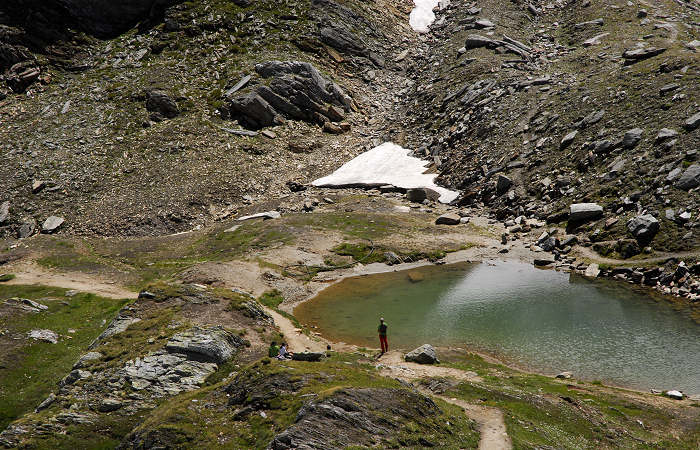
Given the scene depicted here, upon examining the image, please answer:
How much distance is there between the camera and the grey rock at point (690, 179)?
48000mm

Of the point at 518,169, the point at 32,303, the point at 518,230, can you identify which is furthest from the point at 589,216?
the point at 32,303

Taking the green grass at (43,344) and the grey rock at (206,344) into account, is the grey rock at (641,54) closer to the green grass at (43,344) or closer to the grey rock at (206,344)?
the grey rock at (206,344)

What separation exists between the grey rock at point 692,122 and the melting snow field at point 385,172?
29134 mm

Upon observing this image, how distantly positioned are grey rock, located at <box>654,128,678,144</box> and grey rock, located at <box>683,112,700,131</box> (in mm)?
1254

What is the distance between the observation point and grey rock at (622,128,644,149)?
187ft

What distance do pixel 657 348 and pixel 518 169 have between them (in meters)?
38.6

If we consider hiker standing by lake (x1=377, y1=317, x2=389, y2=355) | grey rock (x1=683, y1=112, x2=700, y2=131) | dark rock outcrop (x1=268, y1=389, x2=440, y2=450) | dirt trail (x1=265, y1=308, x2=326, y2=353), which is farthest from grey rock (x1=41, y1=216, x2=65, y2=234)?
grey rock (x1=683, y1=112, x2=700, y2=131)

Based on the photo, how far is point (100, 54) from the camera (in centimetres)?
9712

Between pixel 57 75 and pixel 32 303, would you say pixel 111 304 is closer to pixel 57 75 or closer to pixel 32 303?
pixel 32 303

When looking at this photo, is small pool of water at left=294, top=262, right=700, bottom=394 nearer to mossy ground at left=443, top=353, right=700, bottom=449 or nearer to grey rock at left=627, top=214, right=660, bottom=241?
mossy ground at left=443, top=353, right=700, bottom=449

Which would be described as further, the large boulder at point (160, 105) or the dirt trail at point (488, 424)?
the large boulder at point (160, 105)

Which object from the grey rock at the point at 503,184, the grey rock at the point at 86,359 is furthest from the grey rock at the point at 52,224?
the grey rock at the point at 503,184

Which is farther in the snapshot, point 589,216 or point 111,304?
point 589,216

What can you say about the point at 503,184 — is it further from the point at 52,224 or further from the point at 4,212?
the point at 4,212
